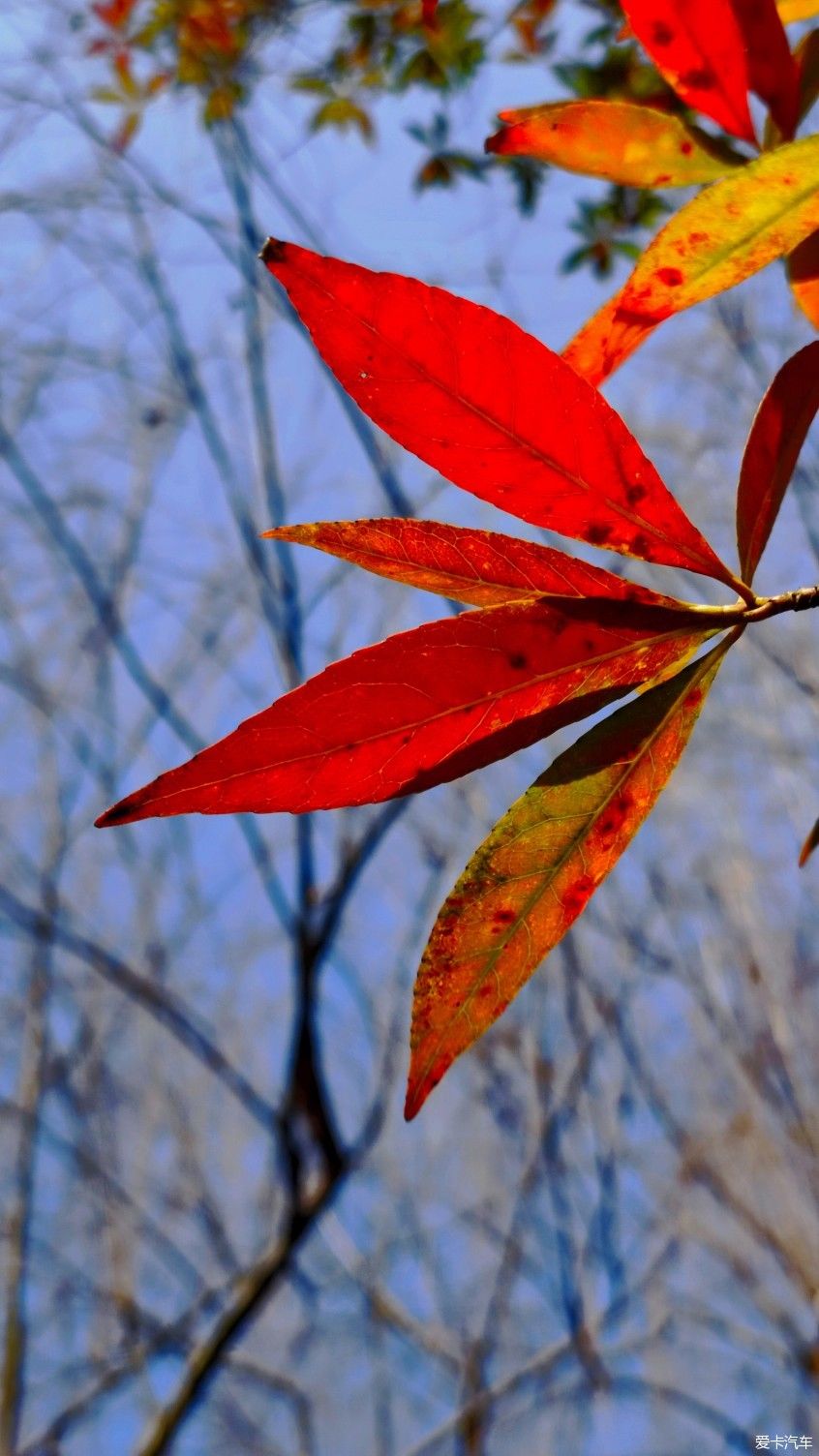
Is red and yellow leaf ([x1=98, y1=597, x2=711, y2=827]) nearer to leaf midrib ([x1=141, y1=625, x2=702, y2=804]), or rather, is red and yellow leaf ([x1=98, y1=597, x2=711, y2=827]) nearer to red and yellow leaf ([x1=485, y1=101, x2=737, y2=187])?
leaf midrib ([x1=141, y1=625, x2=702, y2=804])

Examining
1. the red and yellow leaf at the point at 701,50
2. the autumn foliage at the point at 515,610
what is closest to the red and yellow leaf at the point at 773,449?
the autumn foliage at the point at 515,610

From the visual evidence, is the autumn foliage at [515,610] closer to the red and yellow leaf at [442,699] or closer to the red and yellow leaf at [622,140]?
the red and yellow leaf at [442,699]

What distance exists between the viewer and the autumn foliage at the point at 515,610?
0.29 metres

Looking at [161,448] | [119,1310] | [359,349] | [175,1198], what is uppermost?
[161,448]

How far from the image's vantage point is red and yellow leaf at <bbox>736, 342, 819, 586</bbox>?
12.6 inches

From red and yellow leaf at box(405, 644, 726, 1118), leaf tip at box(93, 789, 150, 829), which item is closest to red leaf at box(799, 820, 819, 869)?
red and yellow leaf at box(405, 644, 726, 1118)

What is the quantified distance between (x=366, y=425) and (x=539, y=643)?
4.32 feet

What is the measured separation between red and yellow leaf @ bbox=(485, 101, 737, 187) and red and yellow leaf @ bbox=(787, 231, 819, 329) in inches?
1.9

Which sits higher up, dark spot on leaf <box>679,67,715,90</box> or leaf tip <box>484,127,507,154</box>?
leaf tip <box>484,127,507,154</box>

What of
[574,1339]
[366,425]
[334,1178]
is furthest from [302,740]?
[574,1339]

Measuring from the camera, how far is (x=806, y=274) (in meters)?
0.38

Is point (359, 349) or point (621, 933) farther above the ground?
point (621, 933)

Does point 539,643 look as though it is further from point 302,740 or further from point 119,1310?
point 119,1310

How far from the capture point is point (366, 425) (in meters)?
1.55
